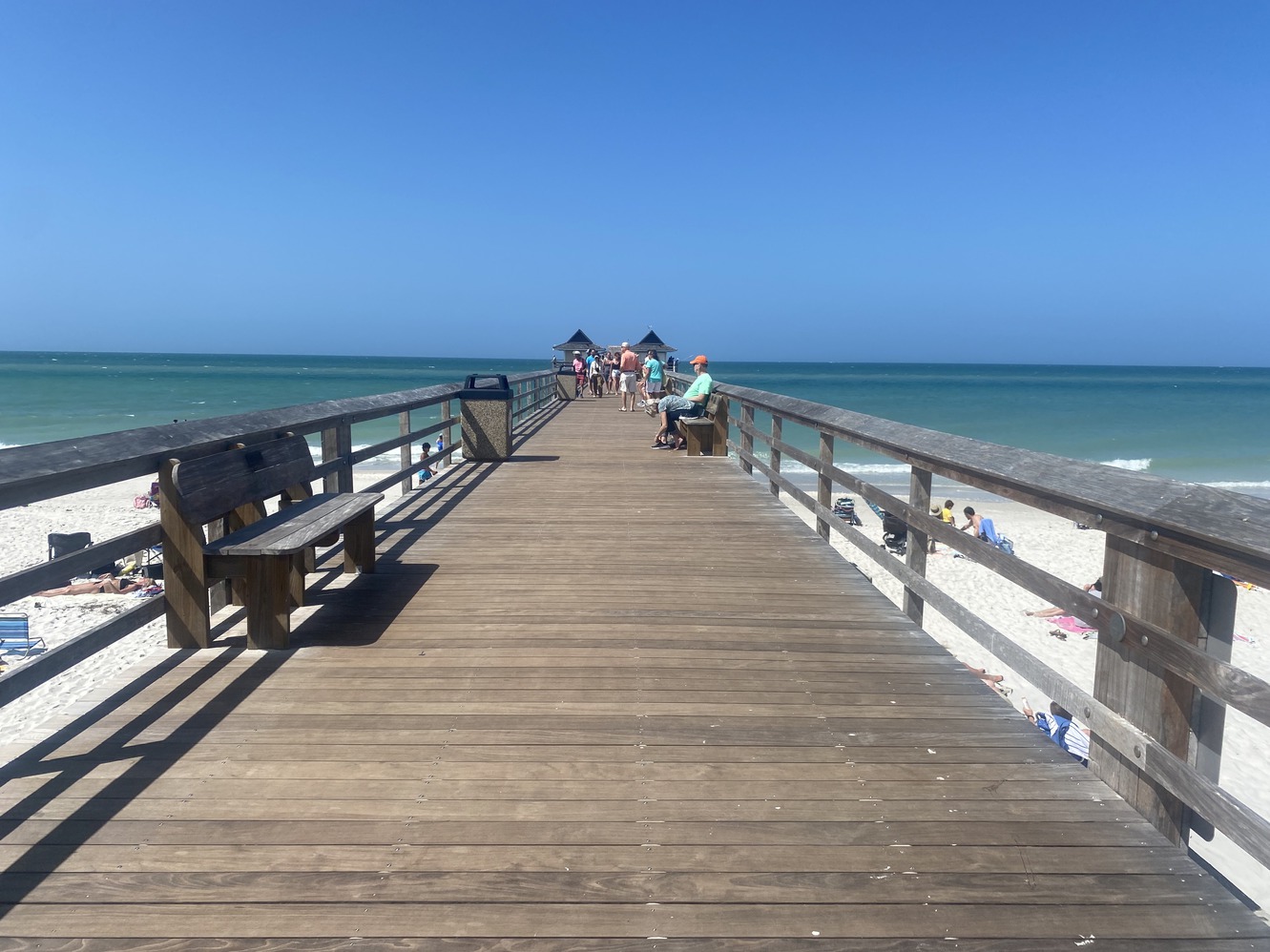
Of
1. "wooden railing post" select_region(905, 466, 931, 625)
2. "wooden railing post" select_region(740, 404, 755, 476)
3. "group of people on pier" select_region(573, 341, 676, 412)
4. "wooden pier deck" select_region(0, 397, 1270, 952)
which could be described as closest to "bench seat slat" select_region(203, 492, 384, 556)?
"wooden pier deck" select_region(0, 397, 1270, 952)

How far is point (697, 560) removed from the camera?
591 cm

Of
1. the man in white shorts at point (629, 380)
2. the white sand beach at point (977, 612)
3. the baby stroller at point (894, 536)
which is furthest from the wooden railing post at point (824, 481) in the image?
the man in white shorts at point (629, 380)

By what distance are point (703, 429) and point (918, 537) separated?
7.60 metres

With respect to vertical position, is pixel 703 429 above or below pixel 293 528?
below

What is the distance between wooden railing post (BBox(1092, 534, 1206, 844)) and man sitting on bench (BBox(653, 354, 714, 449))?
900 cm

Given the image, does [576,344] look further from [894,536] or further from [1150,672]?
[1150,672]

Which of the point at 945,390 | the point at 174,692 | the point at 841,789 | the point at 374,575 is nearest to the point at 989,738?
the point at 841,789

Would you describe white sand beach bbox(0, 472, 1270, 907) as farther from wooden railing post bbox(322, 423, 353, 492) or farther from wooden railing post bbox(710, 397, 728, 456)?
wooden railing post bbox(710, 397, 728, 456)

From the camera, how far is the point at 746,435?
32.9 ft

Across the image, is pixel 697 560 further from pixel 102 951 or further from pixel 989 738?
pixel 102 951

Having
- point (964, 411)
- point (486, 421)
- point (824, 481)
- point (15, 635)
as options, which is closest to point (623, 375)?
point (486, 421)

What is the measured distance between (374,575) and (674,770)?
2.96 m

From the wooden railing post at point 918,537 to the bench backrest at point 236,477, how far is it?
2.98 metres

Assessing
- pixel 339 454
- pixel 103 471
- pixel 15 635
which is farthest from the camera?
pixel 15 635
